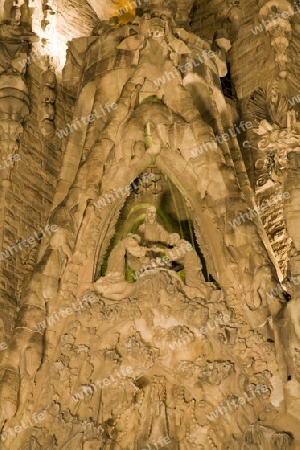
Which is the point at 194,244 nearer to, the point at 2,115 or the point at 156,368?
the point at 156,368

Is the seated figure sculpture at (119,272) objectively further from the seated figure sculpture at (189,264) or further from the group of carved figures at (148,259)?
the seated figure sculpture at (189,264)

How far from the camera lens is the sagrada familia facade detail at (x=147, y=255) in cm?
895

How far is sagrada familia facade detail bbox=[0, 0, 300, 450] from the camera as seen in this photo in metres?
8.95

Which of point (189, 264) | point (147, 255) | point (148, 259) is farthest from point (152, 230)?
point (189, 264)

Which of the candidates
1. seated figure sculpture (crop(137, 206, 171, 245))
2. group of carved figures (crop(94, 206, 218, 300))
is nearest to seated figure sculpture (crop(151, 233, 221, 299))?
group of carved figures (crop(94, 206, 218, 300))

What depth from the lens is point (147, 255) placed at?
32.8 feet

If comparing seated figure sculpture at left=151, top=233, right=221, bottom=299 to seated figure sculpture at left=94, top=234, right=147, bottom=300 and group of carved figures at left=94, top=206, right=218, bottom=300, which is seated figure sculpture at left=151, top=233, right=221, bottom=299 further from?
seated figure sculpture at left=94, top=234, right=147, bottom=300

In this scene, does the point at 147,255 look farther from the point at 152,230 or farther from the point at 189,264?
the point at 189,264

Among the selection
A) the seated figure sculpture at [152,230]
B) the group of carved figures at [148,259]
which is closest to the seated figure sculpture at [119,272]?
the group of carved figures at [148,259]

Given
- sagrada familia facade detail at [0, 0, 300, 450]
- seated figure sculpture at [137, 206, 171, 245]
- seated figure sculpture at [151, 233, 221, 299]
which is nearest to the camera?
sagrada familia facade detail at [0, 0, 300, 450]

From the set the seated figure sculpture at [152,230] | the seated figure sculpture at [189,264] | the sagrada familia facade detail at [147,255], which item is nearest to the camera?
the sagrada familia facade detail at [147,255]

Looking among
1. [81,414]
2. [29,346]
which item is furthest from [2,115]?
[81,414]

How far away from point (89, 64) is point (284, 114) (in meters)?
2.73

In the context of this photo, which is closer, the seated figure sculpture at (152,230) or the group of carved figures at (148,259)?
the group of carved figures at (148,259)
